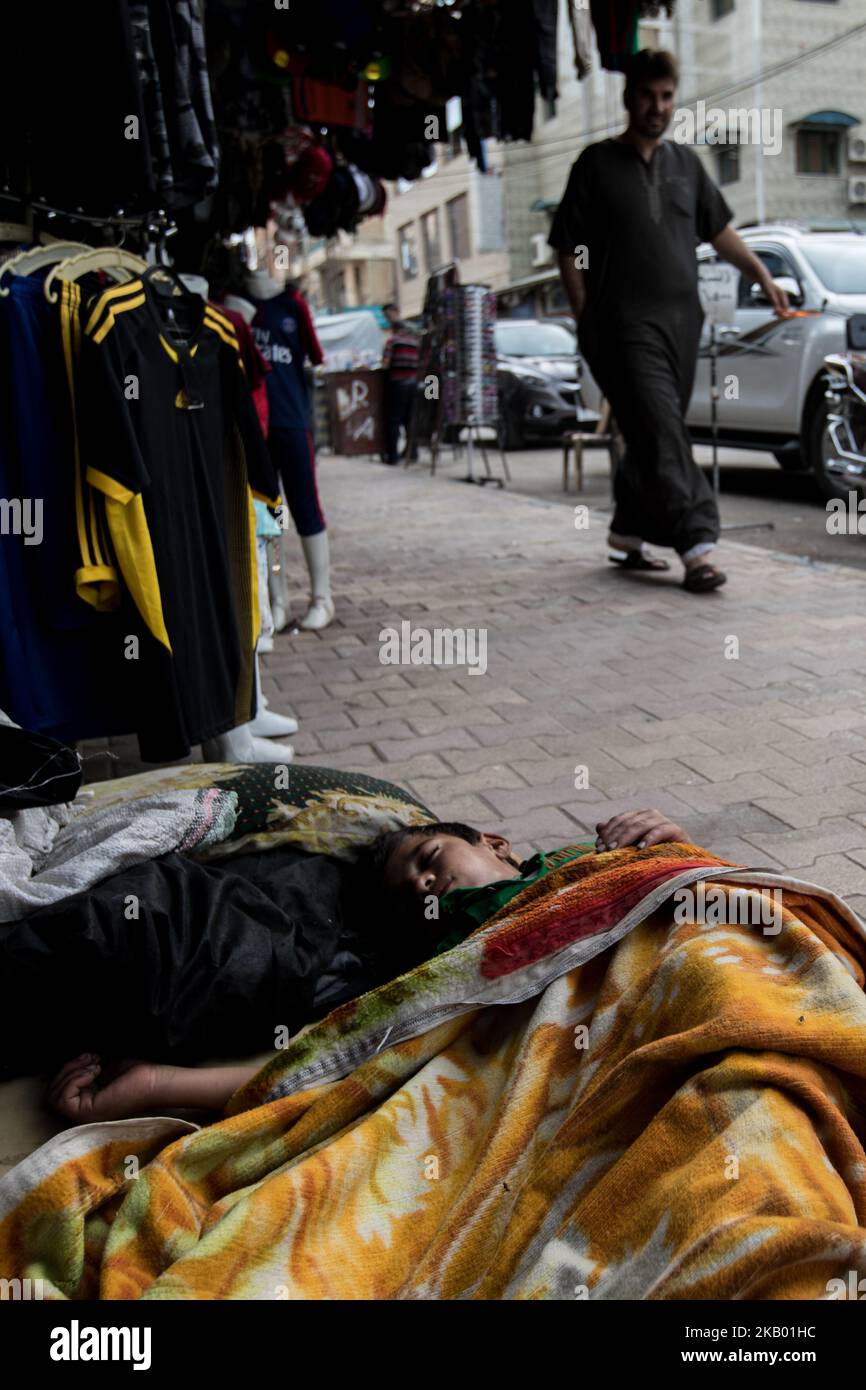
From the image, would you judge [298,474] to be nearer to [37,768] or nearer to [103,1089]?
[37,768]

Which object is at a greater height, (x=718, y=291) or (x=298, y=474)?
(x=718, y=291)

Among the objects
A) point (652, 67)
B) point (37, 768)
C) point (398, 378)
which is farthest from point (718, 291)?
point (398, 378)

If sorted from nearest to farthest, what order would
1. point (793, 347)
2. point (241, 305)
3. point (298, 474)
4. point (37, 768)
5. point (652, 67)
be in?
1. point (37, 768)
2. point (241, 305)
3. point (652, 67)
4. point (298, 474)
5. point (793, 347)

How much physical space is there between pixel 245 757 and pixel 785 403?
6.98 metres

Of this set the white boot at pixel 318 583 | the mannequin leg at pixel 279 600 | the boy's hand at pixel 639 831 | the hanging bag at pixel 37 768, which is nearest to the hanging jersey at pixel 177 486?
the hanging bag at pixel 37 768

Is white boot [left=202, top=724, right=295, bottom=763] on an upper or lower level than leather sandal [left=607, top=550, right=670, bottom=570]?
lower

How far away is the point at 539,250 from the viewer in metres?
32.0

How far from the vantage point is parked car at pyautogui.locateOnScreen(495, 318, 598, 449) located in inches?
577

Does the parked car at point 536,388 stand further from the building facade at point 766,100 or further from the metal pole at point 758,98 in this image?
the metal pole at point 758,98

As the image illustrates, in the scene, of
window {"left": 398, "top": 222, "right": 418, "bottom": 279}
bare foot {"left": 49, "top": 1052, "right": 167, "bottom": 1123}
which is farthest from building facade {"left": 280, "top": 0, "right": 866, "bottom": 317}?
bare foot {"left": 49, "top": 1052, "right": 167, "bottom": 1123}

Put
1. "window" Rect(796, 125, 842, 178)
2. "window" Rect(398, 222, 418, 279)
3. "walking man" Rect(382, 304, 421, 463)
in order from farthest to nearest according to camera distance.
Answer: "window" Rect(398, 222, 418, 279) < "window" Rect(796, 125, 842, 178) < "walking man" Rect(382, 304, 421, 463)

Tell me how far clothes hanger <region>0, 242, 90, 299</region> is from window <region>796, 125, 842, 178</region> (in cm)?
2689

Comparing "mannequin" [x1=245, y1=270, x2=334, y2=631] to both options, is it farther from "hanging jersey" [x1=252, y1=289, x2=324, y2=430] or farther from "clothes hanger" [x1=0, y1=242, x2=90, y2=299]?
"clothes hanger" [x1=0, y1=242, x2=90, y2=299]

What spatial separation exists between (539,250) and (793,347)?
81.2 ft
